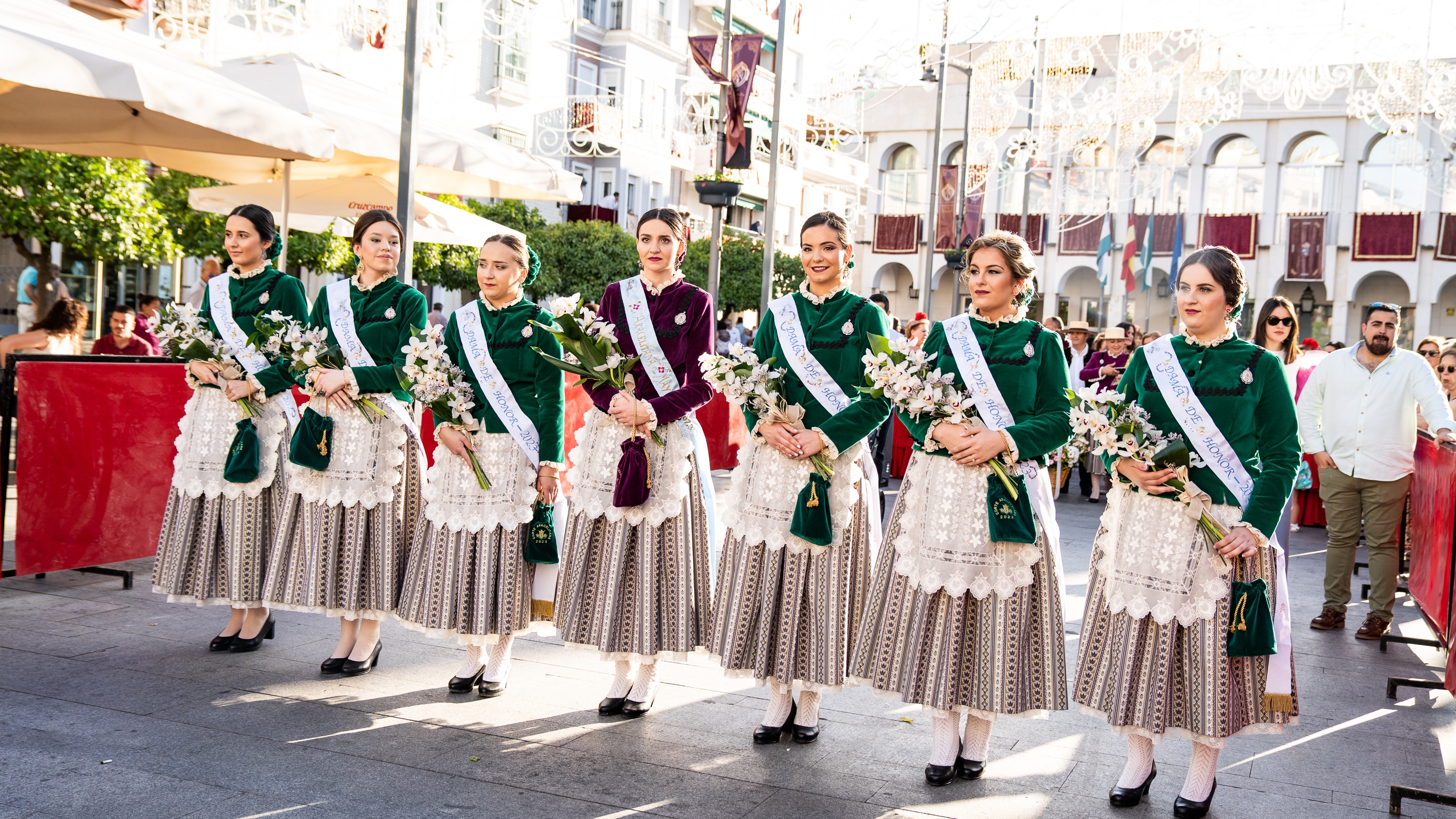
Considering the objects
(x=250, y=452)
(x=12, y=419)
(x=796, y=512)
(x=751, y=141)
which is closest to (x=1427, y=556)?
(x=796, y=512)

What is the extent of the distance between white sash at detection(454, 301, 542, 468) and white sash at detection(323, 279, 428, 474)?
480mm

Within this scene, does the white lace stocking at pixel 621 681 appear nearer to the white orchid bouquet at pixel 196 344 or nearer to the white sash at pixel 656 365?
the white sash at pixel 656 365

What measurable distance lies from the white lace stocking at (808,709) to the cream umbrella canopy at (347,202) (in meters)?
6.84

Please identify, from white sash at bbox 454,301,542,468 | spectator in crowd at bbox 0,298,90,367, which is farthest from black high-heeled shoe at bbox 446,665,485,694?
spectator in crowd at bbox 0,298,90,367

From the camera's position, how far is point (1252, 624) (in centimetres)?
372

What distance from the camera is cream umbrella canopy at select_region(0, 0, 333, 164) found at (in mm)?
5352

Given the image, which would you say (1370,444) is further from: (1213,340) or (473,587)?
(473,587)

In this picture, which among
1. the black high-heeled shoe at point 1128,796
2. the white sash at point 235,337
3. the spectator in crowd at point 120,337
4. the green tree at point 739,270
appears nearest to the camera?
the black high-heeled shoe at point 1128,796

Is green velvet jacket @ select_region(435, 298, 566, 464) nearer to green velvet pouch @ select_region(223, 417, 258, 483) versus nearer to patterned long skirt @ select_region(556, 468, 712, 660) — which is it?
patterned long skirt @ select_region(556, 468, 712, 660)

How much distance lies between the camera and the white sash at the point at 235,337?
201 inches

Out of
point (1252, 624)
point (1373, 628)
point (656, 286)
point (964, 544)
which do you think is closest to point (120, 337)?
point (656, 286)

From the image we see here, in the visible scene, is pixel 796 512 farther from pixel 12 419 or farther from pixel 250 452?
pixel 12 419

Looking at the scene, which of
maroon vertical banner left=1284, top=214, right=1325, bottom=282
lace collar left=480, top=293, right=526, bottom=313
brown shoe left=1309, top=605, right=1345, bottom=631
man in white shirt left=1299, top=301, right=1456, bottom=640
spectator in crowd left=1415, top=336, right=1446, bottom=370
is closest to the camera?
lace collar left=480, top=293, right=526, bottom=313

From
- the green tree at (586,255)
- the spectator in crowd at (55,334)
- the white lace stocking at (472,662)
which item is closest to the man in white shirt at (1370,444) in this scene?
the white lace stocking at (472,662)
